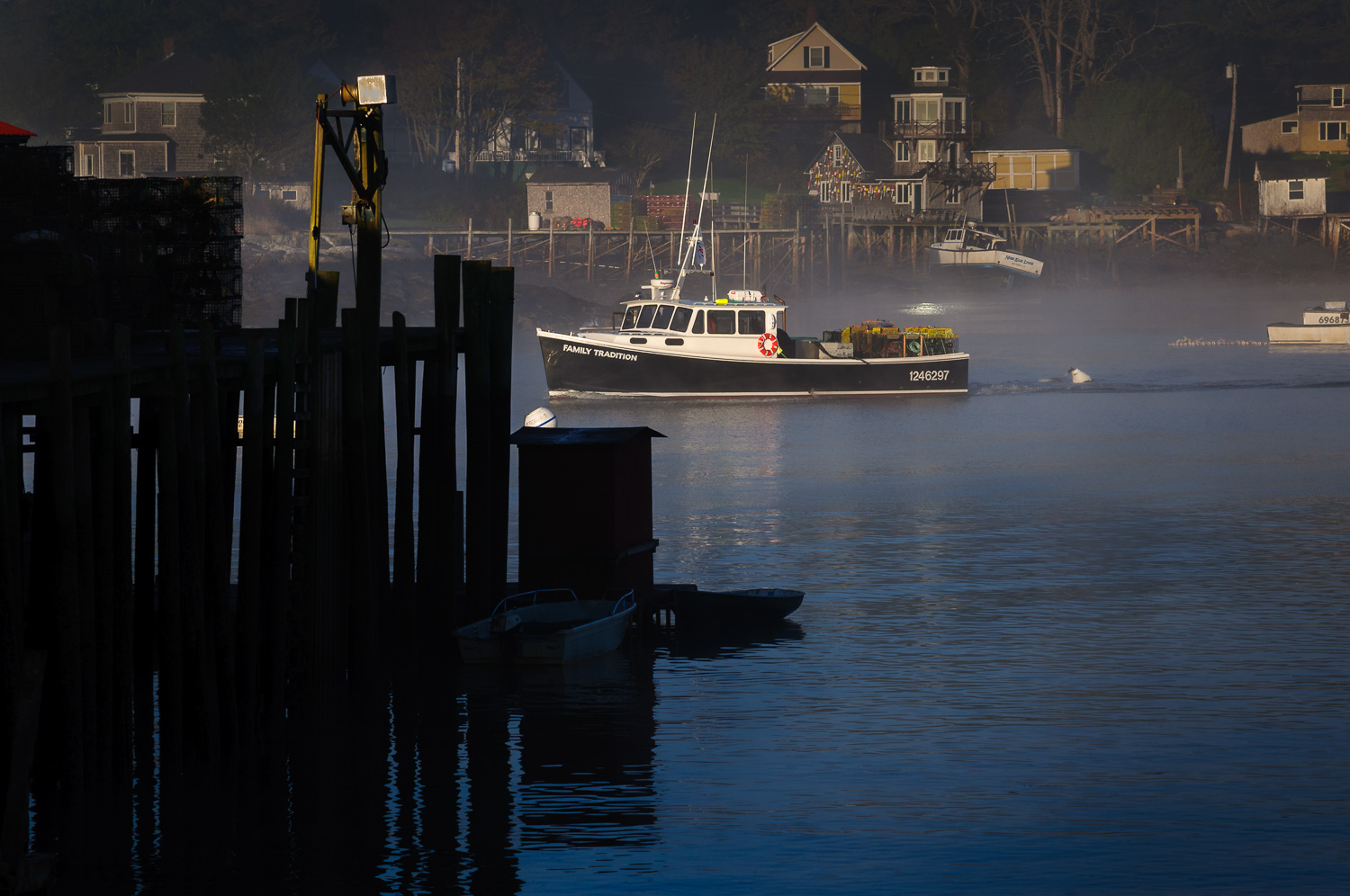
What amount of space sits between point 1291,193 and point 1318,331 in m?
29.9

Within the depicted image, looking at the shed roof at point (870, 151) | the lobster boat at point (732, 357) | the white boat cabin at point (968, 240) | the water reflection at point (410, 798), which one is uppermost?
the shed roof at point (870, 151)

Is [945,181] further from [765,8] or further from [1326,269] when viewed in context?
[765,8]

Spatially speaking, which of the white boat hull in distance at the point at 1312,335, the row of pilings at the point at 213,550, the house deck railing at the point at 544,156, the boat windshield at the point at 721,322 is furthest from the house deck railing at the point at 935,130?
the row of pilings at the point at 213,550

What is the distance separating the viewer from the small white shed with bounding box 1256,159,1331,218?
336ft

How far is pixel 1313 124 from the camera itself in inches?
4409

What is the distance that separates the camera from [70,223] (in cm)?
1714

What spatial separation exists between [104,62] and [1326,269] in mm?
66199

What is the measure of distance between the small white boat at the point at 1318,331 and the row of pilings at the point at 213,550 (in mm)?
61990

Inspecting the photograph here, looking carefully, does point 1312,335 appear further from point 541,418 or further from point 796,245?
point 541,418

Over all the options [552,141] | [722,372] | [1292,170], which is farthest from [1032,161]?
[722,372]

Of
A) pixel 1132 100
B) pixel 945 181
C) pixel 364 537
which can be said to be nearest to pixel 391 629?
pixel 364 537

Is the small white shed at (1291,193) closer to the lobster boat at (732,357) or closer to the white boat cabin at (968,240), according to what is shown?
the white boat cabin at (968,240)

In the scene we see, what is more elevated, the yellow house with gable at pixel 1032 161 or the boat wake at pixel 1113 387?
the yellow house with gable at pixel 1032 161

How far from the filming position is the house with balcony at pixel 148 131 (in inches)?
3627
